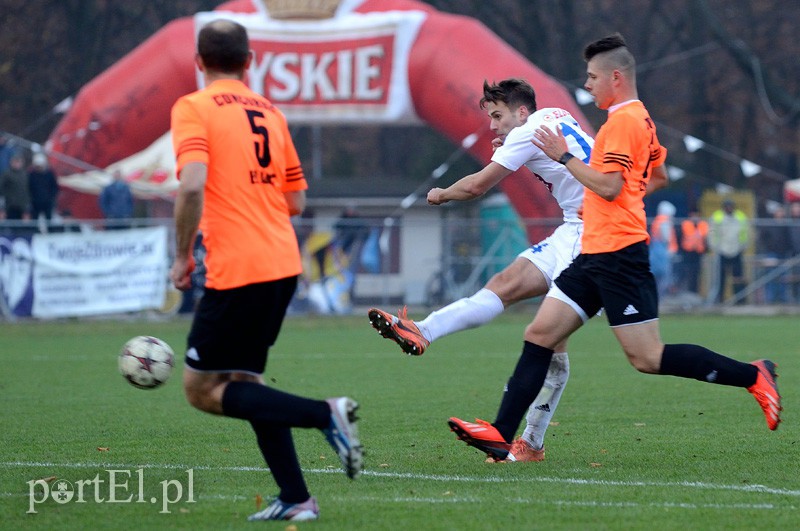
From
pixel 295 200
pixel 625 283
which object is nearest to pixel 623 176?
pixel 625 283

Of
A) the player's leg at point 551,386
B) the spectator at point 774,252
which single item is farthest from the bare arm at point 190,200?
the spectator at point 774,252

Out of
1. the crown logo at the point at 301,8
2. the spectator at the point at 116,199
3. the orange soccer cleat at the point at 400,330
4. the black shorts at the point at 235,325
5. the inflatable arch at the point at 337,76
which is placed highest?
the crown logo at the point at 301,8

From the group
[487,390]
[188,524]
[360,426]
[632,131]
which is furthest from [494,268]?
[188,524]

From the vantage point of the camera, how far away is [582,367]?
1320cm

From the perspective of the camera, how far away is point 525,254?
25.4 ft

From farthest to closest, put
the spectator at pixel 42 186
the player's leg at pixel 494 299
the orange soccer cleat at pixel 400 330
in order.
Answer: the spectator at pixel 42 186
the player's leg at pixel 494 299
the orange soccer cleat at pixel 400 330

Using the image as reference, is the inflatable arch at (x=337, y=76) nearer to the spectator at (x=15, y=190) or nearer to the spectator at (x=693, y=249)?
the spectator at (x=15, y=190)

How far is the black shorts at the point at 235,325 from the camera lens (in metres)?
5.31

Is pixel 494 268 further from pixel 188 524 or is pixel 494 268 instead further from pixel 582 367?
pixel 188 524

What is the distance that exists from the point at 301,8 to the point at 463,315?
636 inches

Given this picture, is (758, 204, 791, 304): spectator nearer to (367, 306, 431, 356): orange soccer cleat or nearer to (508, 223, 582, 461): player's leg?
(508, 223, 582, 461): player's leg

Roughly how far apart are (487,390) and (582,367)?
230 cm

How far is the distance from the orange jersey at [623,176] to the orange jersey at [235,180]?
197cm

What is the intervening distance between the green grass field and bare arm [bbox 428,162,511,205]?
1.42m
